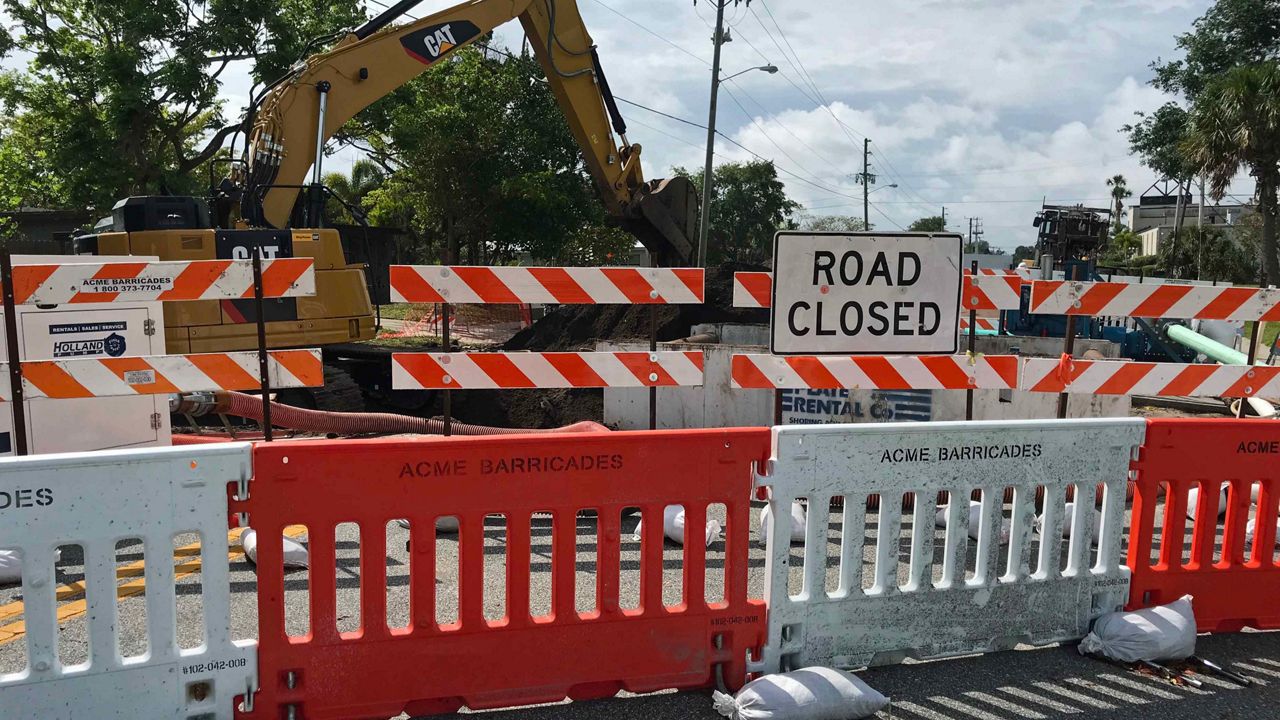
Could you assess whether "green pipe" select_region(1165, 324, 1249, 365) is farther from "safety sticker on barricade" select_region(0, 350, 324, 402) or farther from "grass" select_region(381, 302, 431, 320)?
"grass" select_region(381, 302, 431, 320)

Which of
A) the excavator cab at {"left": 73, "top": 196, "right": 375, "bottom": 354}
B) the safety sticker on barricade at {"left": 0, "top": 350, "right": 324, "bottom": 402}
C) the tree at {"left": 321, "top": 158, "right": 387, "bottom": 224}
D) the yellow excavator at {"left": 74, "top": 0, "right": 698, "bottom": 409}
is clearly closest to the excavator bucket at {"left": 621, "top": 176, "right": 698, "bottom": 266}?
the yellow excavator at {"left": 74, "top": 0, "right": 698, "bottom": 409}

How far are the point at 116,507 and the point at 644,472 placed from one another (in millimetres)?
2041

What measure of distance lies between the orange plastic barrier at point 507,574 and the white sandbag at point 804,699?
28 cm

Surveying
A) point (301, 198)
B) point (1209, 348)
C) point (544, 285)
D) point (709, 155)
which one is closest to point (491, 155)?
point (709, 155)

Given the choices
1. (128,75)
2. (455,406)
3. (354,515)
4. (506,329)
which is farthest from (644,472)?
(506,329)

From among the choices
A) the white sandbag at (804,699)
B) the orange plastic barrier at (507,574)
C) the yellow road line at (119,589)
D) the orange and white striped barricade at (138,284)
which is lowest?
the yellow road line at (119,589)

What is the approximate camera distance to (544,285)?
21.8 ft

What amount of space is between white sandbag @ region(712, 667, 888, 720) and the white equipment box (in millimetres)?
5474

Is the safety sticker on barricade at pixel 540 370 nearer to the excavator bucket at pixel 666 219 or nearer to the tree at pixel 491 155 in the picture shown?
the excavator bucket at pixel 666 219

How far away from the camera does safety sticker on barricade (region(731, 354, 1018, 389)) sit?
22.0 feet

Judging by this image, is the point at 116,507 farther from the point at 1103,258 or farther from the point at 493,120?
the point at 1103,258

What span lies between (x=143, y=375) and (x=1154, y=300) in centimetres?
724

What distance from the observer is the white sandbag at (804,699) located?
3672 millimetres

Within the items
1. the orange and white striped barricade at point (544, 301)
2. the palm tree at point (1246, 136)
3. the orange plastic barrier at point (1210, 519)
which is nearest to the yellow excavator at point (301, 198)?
the orange and white striped barricade at point (544, 301)
